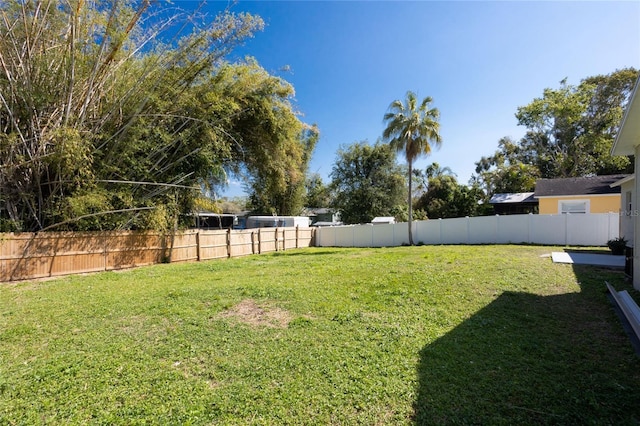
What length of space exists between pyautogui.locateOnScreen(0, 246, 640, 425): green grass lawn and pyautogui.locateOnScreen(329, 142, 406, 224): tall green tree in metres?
17.7

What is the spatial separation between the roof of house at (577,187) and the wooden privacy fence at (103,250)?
14.9 meters

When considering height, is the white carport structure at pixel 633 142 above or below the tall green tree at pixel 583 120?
below

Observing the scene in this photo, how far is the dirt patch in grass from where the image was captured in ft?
13.2

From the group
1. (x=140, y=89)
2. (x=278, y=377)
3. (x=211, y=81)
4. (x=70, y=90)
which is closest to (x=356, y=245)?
(x=211, y=81)

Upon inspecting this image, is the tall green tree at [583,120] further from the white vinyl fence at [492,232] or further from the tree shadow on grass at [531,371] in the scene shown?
the tree shadow on grass at [531,371]

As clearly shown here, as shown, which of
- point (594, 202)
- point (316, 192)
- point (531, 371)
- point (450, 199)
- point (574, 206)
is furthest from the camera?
point (316, 192)

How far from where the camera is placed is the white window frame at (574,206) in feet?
48.6

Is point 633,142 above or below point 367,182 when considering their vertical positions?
below

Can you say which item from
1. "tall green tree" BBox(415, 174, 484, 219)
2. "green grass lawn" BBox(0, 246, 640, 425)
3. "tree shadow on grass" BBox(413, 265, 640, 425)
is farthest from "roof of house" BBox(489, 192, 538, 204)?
"tree shadow on grass" BBox(413, 265, 640, 425)

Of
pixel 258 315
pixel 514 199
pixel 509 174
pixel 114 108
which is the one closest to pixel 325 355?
pixel 258 315

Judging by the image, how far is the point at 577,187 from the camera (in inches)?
606

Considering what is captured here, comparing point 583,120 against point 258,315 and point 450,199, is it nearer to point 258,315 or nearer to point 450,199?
point 450,199

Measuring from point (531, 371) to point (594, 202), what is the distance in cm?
1632

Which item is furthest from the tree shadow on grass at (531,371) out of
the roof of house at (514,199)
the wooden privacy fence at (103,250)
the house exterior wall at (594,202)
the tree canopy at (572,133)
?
the tree canopy at (572,133)
